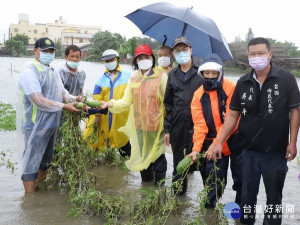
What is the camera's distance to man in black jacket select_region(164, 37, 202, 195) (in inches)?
158

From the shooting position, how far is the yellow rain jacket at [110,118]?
527 cm

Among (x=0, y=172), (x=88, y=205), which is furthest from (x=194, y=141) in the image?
(x=0, y=172)

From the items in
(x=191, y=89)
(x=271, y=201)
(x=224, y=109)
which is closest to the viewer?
(x=271, y=201)

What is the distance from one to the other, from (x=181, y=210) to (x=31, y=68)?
2.37 m

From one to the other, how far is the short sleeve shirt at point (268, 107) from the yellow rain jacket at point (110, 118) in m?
2.33

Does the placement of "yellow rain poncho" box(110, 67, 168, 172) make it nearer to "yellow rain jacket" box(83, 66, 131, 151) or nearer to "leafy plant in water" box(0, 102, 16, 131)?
"yellow rain jacket" box(83, 66, 131, 151)

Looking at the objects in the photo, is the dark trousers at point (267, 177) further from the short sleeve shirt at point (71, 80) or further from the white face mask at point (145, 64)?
the short sleeve shirt at point (71, 80)

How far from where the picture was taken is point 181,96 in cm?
402

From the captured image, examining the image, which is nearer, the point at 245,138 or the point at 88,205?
the point at 245,138

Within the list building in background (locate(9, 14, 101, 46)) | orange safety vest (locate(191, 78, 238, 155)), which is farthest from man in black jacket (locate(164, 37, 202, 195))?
building in background (locate(9, 14, 101, 46))

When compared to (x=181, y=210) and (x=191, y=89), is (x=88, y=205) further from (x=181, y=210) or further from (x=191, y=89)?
(x=191, y=89)

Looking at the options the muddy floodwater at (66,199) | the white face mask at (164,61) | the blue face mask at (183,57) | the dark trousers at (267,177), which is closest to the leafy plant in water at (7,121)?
the muddy floodwater at (66,199)

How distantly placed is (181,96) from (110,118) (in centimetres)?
167

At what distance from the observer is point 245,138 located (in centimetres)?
A: 333
